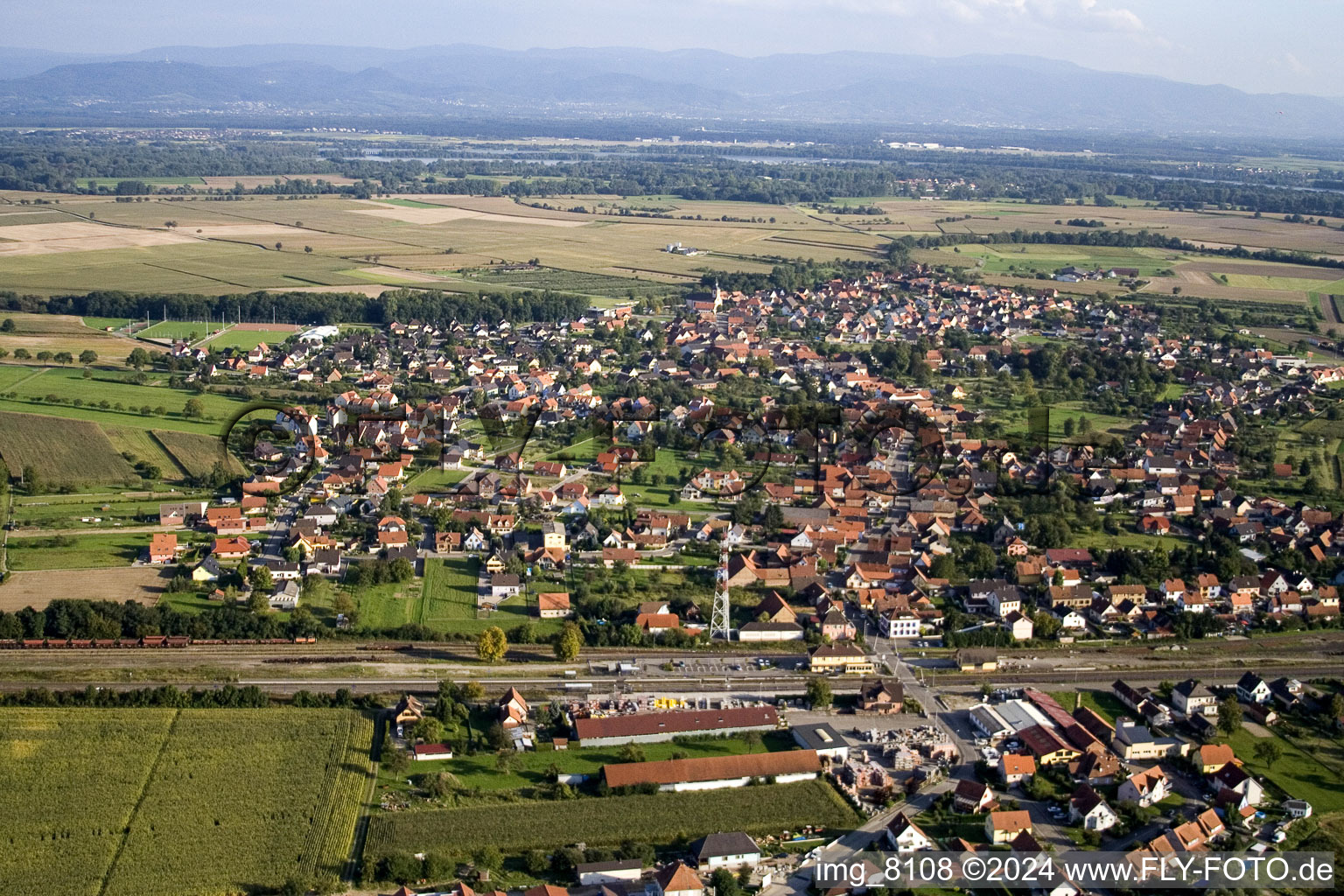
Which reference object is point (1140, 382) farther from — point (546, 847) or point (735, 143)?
point (735, 143)

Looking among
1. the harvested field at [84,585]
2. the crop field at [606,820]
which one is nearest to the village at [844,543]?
the crop field at [606,820]

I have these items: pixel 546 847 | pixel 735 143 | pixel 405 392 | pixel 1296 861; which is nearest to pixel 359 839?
pixel 546 847

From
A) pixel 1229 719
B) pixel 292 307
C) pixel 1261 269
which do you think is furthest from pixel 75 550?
pixel 1261 269

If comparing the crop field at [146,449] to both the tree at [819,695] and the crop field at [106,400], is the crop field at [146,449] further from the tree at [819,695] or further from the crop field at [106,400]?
the tree at [819,695]

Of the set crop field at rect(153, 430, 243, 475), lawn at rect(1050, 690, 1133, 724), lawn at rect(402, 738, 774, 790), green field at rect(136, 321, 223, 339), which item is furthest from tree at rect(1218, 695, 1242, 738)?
green field at rect(136, 321, 223, 339)

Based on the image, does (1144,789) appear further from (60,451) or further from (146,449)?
(60,451)

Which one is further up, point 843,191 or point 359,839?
point 843,191
